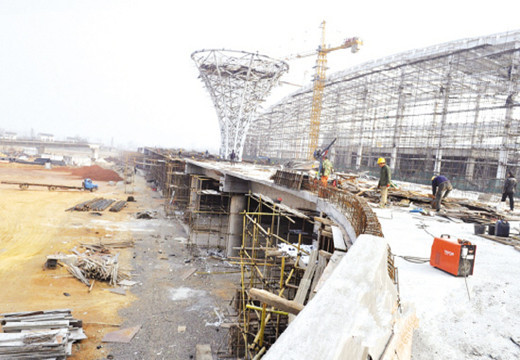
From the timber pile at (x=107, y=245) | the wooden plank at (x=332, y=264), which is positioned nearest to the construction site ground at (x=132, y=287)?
the timber pile at (x=107, y=245)

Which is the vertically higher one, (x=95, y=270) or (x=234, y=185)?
(x=234, y=185)

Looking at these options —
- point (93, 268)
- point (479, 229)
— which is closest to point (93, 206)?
point (93, 268)

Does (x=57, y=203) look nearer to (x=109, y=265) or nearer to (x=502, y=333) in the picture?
(x=109, y=265)

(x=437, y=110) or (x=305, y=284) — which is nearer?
(x=305, y=284)

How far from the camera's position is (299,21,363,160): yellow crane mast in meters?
43.9

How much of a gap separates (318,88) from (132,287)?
36524mm

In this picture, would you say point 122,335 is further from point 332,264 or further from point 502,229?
point 502,229

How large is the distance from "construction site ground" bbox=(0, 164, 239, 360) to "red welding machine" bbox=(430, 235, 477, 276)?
6.91m

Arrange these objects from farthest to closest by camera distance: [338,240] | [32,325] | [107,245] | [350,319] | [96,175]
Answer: [96,175] < [107,245] < [32,325] < [338,240] < [350,319]

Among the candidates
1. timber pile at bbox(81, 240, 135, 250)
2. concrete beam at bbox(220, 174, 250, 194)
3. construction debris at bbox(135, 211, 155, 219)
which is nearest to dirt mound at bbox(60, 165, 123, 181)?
construction debris at bbox(135, 211, 155, 219)

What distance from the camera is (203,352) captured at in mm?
8922

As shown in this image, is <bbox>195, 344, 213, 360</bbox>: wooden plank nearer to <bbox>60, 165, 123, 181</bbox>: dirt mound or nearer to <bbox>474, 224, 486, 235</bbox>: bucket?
<bbox>474, 224, 486, 235</bbox>: bucket

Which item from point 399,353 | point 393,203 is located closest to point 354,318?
point 399,353

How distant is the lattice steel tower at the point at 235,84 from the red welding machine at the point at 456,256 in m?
36.1
